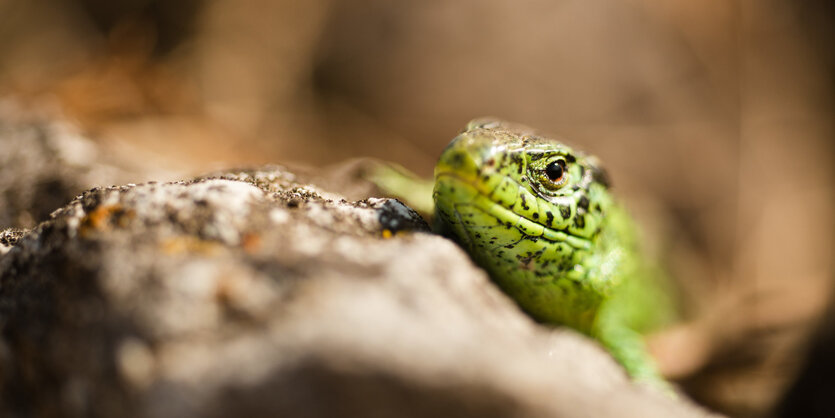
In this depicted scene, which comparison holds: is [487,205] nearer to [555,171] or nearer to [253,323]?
[555,171]

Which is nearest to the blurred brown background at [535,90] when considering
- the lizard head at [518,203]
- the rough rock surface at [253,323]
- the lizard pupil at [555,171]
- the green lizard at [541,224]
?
the green lizard at [541,224]

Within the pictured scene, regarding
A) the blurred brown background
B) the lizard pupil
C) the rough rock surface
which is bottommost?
the rough rock surface

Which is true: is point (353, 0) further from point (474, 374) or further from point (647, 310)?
point (474, 374)

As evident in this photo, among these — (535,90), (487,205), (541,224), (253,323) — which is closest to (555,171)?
(541,224)

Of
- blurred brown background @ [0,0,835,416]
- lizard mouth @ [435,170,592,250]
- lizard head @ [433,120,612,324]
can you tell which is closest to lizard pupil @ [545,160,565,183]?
lizard head @ [433,120,612,324]

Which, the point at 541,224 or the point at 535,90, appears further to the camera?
the point at 535,90

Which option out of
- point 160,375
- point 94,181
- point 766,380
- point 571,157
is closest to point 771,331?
point 766,380

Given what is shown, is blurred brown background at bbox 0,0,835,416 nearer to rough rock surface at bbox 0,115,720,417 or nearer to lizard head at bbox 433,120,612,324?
lizard head at bbox 433,120,612,324
